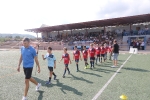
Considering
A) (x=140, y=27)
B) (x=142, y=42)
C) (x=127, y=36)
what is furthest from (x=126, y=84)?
(x=140, y=27)

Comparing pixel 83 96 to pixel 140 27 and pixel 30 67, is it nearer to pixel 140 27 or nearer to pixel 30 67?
pixel 30 67

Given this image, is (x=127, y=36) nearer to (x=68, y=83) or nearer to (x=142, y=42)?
(x=142, y=42)

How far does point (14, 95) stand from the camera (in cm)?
571

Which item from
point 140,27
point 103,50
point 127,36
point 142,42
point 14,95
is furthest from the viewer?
point 140,27

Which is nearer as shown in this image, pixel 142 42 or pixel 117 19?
pixel 142 42

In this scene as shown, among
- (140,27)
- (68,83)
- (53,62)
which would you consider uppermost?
(140,27)

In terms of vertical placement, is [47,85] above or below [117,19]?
below

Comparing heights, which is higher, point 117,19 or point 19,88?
point 117,19

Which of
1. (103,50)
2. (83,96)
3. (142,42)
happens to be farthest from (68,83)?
(142,42)

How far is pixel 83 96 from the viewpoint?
550 cm

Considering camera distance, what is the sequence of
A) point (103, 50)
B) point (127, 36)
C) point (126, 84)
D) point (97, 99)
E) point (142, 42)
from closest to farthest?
point (97, 99) → point (126, 84) → point (103, 50) → point (142, 42) → point (127, 36)

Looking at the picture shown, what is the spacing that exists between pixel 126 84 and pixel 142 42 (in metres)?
22.4

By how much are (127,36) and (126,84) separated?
87.3 feet

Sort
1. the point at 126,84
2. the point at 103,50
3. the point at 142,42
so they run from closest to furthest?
the point at 126,84 < the point at 103,50 < the point at 142,42
